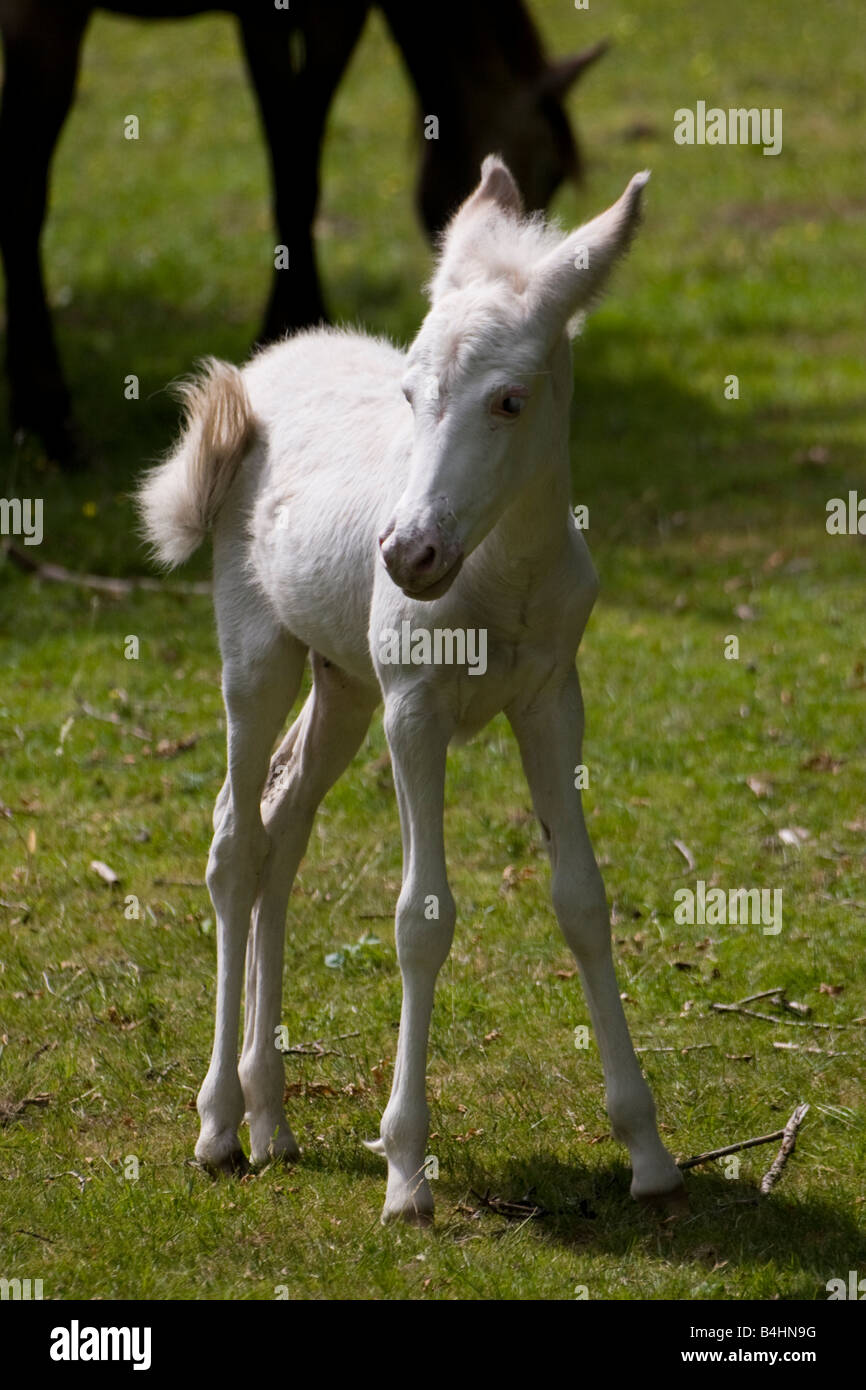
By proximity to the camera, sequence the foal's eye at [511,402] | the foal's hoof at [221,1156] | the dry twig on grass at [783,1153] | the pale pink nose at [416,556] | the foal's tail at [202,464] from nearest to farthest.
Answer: the pale pink nose at [416,556]
the foal's eye at [511,402]
the dry twig on grass at [783,1153]
the foal's hoof at [221,1156]
the foal's tail at [202,464]

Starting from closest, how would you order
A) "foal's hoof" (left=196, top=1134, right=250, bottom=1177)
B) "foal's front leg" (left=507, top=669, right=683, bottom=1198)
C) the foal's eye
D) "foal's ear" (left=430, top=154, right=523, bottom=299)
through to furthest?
the foal's eye < "foal's ear" (left=430, top=154, right=523, bottom=299) < "foal's front leg" (left=507, top=669, right=683, bottom=1198) < "foal's hoof" (left=196, top=1134, right=250, bottom=1177)

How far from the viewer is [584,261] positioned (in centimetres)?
360

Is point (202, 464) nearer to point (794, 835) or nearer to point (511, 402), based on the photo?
point (511, 402)

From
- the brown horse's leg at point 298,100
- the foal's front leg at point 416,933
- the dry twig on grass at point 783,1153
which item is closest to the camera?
the foal's front leg at point 416,933

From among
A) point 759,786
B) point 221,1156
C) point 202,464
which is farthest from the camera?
point 759,786

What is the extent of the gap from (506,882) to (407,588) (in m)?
2.76

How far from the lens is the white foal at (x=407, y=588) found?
3.53 m

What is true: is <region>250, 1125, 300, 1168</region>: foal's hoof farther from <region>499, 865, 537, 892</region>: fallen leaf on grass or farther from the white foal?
<region>499, 865, 537, 892</region>: fallen leaf on grass

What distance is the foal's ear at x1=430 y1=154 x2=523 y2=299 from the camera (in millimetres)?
3744

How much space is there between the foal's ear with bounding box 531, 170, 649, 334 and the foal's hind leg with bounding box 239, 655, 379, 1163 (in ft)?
4.10

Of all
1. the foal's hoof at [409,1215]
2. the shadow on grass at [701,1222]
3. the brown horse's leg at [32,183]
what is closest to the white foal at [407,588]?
the foal's hoof at [409,1215]

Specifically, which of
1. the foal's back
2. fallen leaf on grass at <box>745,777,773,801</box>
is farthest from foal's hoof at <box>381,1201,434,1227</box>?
fallen leaf on grass at <box>745,777,773,801</box>

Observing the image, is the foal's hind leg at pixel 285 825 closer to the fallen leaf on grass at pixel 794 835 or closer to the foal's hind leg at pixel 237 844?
the foal's hind leg at pixel 237 844

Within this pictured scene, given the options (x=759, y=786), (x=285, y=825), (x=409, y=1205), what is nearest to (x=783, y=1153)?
(x=409, y=1205)
